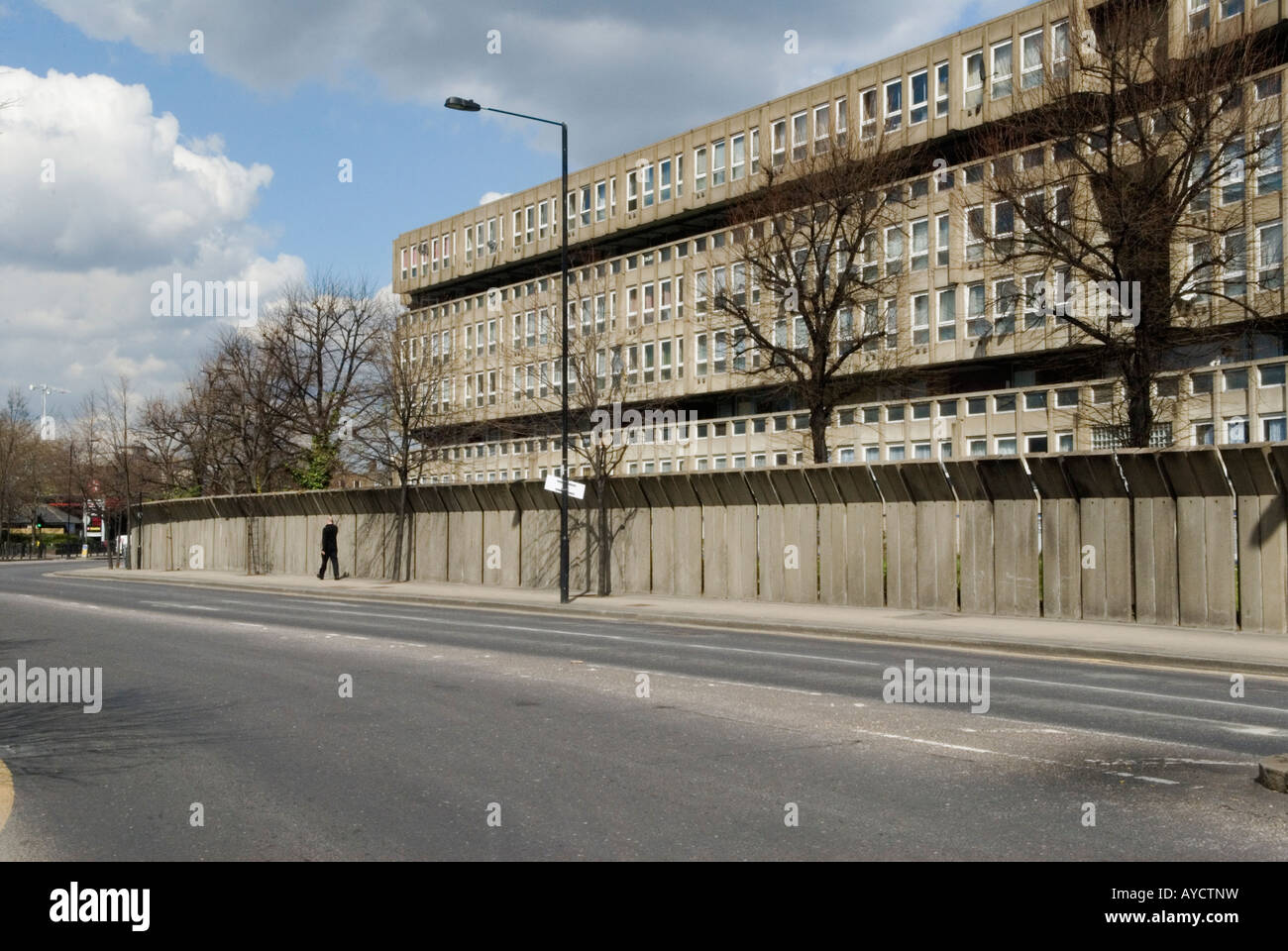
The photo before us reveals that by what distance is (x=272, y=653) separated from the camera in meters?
16.7

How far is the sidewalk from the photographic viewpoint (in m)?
16.8

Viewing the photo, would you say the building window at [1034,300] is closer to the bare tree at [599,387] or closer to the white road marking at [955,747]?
the bare tree at [599,387]

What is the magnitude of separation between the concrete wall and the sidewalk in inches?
23.3

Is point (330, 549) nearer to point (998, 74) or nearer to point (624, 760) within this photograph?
point (624, 760)

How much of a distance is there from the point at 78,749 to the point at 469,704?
344 cm

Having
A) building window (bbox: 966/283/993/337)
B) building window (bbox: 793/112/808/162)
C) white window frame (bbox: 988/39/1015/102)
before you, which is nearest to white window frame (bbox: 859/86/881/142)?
building window (bbox: 793/112/808/162)

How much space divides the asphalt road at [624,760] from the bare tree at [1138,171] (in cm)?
1102

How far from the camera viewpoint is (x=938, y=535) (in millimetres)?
24469

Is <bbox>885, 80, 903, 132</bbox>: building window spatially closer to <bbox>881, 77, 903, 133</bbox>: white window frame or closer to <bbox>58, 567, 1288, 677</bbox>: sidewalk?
<bbox>881, 77, 903, 133</bbox>: white window frame

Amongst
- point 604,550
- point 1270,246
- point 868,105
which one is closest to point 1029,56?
point 868,105

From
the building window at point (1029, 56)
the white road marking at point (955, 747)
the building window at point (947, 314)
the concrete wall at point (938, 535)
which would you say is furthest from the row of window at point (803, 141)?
the white road marking at point (955, 747)

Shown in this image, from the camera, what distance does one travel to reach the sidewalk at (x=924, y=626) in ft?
55.0

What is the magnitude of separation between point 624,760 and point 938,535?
16657mm
